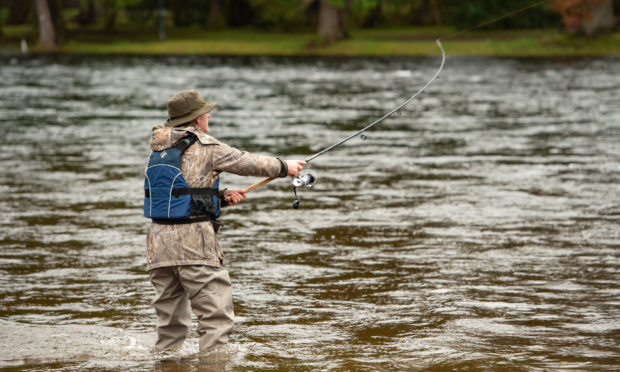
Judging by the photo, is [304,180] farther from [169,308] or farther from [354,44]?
[354,44]

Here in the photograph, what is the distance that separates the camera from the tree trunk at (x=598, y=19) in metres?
46.1

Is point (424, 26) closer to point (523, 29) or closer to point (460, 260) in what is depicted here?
point (523, 29)

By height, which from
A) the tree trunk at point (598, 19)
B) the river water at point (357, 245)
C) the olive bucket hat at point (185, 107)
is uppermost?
the tree trunk at point (598, 19)

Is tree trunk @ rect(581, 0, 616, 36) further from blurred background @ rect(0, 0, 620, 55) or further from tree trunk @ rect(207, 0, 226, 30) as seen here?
tree trunk @ rect(207, 0, 226, 30)

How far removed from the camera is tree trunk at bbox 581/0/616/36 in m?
46.1

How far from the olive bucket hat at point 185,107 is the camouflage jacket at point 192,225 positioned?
0.24 ft

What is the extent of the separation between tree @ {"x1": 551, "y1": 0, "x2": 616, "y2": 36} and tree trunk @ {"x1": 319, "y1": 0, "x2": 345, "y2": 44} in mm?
11864

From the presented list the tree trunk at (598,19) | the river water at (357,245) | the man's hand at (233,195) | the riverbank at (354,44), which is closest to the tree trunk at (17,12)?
the riverbank at (354,44)

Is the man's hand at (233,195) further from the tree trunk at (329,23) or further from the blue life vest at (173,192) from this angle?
the tree trunk at (329,23)

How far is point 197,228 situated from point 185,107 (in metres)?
0.73

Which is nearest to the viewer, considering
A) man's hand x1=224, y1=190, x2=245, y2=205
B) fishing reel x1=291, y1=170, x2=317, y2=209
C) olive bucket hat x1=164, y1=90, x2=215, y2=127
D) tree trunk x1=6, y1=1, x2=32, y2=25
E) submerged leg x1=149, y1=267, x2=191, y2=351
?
olive bucket hat x1=164, y1=90, x2=215, y2=127

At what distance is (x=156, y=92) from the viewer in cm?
2891

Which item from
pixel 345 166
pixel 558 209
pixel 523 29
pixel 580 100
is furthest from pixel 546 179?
pixel 523 29

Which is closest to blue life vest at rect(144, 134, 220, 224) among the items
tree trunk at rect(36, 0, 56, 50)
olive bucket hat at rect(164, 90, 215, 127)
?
olive bucket hat at rect(164, 90, 215, 127)
